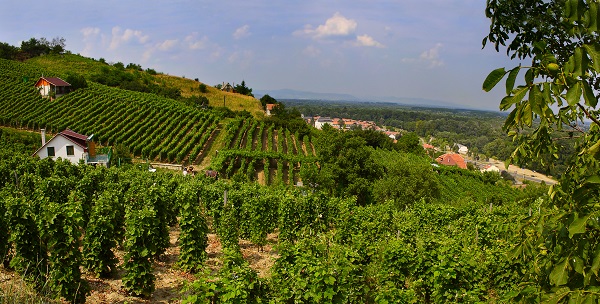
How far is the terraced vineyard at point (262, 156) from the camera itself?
109ft

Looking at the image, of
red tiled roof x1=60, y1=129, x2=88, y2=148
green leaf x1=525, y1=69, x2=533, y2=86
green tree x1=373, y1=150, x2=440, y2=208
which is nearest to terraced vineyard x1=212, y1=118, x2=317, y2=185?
green tree x1=373, y1=150, x2=440, y2=208

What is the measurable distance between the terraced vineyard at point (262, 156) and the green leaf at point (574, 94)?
2751 cm

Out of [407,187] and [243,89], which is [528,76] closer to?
[407,187]

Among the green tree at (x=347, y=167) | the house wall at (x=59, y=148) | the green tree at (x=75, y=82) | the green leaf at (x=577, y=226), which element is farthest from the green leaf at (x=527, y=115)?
the green tree at (x=75, y=82)

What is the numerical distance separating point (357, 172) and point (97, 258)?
73.8 feet

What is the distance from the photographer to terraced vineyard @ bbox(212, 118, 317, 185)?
33.1 metres

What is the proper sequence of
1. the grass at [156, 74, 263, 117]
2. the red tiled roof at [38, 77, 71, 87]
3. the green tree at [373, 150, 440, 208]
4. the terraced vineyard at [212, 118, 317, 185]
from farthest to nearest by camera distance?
the grass at [156, 74, 263, 117] → the red tiled roof at [38, 77, 71, 87] → the terraced vineyard at [212, 118, 317, 185] → the green tree at [373, 150, 440, 208]

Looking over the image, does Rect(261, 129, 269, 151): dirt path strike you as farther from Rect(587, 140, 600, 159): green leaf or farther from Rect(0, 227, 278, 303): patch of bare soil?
Rect(587, 140, 600, 159): green leaf

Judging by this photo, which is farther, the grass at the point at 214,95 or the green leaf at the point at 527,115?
the grass at the point at 214,95

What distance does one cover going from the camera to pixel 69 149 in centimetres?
2916

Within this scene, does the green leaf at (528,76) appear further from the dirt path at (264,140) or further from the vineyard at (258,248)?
the dirt path at (264,140)

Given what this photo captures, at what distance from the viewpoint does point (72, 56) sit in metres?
78.3

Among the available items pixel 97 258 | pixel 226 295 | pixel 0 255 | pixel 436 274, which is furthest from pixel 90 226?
pixel 436 274

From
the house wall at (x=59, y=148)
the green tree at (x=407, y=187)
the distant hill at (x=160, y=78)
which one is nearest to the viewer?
the green tree at (x=407, y=187)
